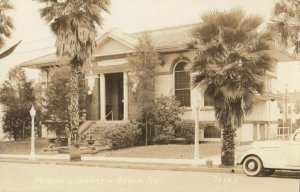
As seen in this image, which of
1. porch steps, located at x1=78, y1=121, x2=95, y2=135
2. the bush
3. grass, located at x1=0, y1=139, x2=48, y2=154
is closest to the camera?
the bush

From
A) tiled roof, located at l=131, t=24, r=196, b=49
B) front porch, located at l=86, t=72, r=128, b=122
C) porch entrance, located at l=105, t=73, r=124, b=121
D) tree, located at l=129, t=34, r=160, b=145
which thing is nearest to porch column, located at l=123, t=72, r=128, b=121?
front porch, located at l=86, t=72, r=128, b=122

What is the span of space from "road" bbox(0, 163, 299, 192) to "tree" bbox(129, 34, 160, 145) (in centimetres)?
1052

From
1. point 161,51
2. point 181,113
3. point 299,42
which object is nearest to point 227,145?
point 299,42

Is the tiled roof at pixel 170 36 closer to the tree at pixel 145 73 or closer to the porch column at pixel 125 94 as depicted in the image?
the tree at pixel 145 73

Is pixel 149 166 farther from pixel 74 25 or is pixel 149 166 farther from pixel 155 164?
pixel 74 25

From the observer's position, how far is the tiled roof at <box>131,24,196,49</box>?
2736 centimetres

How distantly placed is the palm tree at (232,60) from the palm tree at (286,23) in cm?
45

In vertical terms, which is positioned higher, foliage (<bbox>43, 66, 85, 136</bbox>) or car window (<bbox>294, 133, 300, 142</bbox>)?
foliage (<bbox>43, 66, 85, 136</bbox>)

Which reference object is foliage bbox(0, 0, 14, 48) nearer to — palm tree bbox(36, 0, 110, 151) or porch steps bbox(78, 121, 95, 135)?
palm tree bbox(36, 0, 110, 151)

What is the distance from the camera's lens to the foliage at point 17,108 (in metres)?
32.0

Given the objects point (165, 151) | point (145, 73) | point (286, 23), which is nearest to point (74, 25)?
point (145, 73)

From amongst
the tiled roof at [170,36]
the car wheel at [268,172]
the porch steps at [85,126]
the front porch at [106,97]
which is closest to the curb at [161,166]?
the car wheel at [268,172]

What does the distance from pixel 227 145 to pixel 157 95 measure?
11748 mm

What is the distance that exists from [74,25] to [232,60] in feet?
26.0
